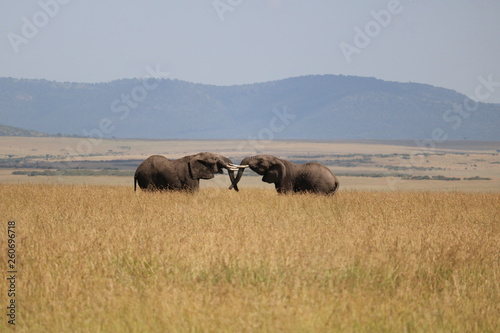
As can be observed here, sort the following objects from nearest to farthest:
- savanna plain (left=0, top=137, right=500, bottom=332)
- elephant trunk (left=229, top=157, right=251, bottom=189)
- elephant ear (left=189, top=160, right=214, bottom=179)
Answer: savanna plain (left=0, top=137, right=500, bottom=332), elephant trunk (left=229, top=157, right=251, bottom=189), elephant ear (left=189, top=160, right=214, bottom=179)

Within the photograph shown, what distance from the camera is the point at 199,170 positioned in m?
17.8

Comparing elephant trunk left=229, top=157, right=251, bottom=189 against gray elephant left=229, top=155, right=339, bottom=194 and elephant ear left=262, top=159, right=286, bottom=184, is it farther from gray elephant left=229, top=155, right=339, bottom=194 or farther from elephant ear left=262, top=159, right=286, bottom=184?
elephant ear left=262, top=159, right=286, bottom=184

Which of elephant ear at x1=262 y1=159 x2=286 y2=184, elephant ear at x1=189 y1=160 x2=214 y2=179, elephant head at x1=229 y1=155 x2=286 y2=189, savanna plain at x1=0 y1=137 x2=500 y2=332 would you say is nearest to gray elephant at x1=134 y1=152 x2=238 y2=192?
elephant ear at x1=189 y1=160 x2=214 y2=179

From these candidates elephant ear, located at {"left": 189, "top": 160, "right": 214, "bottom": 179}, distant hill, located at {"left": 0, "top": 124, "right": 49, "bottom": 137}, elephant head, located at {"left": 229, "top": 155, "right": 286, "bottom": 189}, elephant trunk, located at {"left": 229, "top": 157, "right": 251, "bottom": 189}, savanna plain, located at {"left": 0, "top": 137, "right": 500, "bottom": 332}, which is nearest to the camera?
savanna plain, located at {"left": 0, "top": 137, "right": 500, "bottom": 332}

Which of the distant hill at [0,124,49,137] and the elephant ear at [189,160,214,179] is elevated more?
the distant hill at [0,124,49,137]

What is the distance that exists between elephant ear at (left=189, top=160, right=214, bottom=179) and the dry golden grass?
4.71 meters

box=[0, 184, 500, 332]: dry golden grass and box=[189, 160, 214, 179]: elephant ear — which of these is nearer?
box=[0, 184, 500, 332]: dry golden grass

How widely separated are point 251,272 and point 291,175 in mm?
10642

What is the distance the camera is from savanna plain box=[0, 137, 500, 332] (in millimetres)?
6352

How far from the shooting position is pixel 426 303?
7219 mm

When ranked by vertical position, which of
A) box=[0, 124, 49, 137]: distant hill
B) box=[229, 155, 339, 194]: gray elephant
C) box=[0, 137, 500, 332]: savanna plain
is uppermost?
box=[0, 124, 49, 137]: distant hill

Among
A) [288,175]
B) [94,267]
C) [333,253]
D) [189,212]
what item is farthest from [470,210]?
[94,267]

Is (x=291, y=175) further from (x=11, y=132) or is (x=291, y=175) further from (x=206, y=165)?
(x=11, y=132)

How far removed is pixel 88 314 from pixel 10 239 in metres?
3.56
